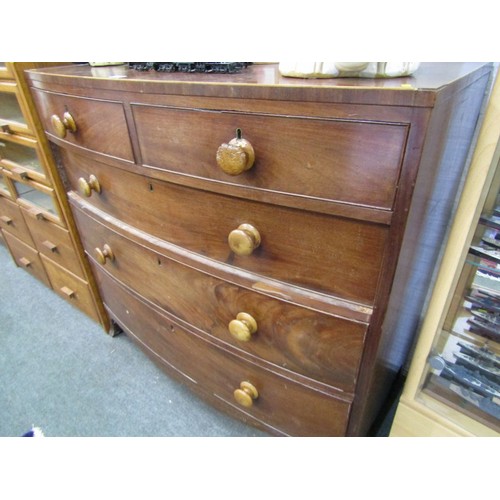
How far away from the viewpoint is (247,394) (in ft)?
2.30

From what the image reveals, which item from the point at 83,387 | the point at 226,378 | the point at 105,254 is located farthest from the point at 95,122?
the point at 83,387

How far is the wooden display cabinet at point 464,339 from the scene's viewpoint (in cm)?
57

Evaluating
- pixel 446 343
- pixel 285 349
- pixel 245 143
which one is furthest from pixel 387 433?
pixel 245 143

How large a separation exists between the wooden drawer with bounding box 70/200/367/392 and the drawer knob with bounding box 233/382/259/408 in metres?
0.09

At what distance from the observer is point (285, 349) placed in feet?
1.97

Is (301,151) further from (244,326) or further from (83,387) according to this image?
(83,387)

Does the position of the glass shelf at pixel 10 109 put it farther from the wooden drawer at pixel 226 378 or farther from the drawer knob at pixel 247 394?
the drawer knob at pixel 247 394

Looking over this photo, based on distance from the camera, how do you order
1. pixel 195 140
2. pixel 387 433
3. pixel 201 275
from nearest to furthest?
1. pixel 195 140
2. pixel 201 275
3. pixel 387 433

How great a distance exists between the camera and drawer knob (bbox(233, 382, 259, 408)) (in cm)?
70

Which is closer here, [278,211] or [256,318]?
[278,211]

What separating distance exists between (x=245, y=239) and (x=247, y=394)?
374mm

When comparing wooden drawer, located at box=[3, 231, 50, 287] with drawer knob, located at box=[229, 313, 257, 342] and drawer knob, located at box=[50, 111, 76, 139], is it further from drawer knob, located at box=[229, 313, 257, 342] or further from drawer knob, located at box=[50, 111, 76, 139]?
drawer knob, located at box=[229, 313, 257, 342]
